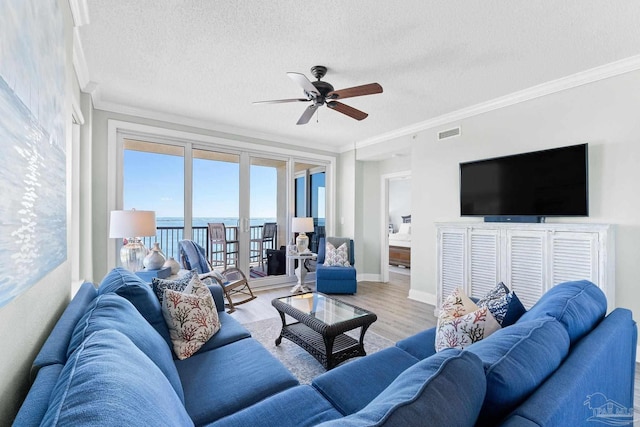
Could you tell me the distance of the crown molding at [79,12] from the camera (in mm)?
1852

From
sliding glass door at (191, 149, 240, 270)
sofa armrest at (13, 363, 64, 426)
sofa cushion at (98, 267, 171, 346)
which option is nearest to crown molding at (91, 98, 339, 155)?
sliding glass door at (191, 149, 240, 270)

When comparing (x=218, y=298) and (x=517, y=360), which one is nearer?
(x=517, y=360)

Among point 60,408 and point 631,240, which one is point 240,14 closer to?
point 60,408

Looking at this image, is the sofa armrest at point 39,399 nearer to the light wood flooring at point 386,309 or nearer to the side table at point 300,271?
the light wood flooring at point 386,309

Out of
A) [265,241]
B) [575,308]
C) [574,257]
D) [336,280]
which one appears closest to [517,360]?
[575,308]

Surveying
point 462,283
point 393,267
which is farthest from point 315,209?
point 462,283

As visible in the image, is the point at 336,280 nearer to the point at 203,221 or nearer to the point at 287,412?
the point at 203,221

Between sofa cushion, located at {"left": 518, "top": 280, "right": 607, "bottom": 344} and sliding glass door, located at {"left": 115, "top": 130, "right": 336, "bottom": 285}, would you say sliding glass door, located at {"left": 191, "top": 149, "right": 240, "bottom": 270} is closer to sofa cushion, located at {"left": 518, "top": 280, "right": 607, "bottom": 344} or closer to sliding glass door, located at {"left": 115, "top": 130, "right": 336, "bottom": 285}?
sliding glass door, located at {"left": 115, "top": 130, "right": 336, "bottom": 285}

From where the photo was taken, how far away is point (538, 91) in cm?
309

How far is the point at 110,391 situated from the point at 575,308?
5.37 ft

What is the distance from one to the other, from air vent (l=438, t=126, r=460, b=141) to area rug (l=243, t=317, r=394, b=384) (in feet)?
9.11

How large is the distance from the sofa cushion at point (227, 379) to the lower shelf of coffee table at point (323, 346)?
0.72 metres

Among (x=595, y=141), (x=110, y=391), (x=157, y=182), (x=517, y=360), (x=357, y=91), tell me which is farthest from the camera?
(x=157, y=182)

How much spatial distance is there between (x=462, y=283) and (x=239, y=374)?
288cm
